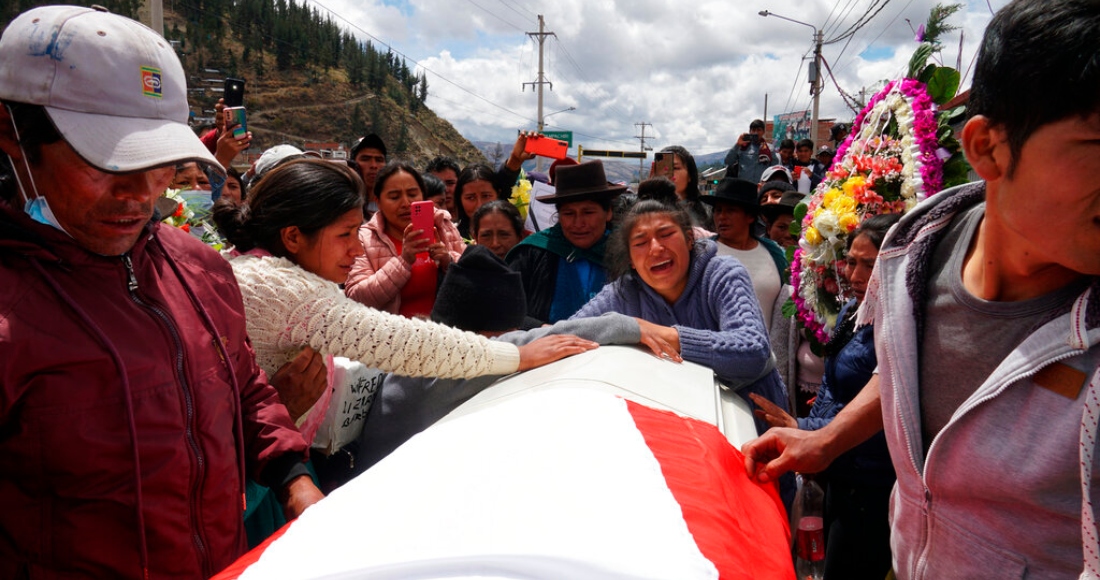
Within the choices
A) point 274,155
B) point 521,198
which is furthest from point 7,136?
point 521,198

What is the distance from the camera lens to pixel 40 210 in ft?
3.59

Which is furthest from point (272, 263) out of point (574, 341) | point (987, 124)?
point (987, 124)

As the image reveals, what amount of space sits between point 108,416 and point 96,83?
57 cm

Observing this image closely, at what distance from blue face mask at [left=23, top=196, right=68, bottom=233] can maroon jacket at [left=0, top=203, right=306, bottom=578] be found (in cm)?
2

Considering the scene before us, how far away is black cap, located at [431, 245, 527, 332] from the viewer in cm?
229

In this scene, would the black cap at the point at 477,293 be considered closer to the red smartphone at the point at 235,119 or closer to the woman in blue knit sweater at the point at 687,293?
the woman in blue knit sweater at the point at 687,293

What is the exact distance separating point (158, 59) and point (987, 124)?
1.46 metres

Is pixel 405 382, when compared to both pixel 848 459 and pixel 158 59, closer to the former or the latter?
pixel 158 59

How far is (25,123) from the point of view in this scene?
1.08 metres

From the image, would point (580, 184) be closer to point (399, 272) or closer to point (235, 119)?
point (399, 272)

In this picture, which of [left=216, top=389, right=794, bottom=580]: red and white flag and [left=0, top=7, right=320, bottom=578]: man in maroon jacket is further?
[left=0, top=7, right=320, bottom=578]: man in maroon jacket

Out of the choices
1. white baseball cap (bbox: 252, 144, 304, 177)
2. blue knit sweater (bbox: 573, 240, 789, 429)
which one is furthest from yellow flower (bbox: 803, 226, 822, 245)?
white baseball cap (bbox: 252, 144, 304, 177)

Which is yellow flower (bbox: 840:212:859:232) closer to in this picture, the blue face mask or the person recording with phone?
the blue face mask

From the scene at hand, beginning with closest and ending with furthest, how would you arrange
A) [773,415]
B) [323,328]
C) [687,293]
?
[323,328], [773,415], [687,293]
